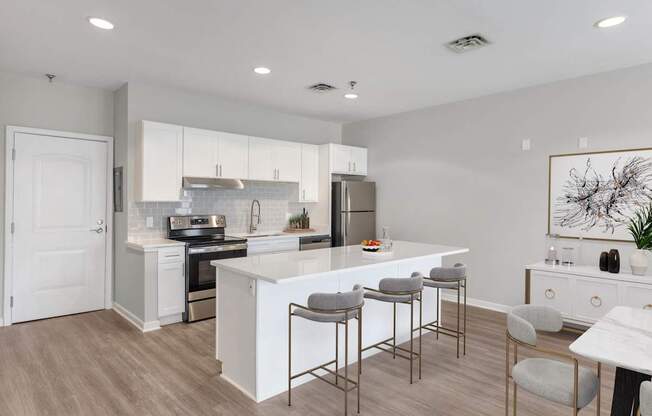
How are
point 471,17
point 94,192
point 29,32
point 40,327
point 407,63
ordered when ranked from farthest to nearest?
point 94,192, point 40,327, point 407,63, point 29,32, point 471,17

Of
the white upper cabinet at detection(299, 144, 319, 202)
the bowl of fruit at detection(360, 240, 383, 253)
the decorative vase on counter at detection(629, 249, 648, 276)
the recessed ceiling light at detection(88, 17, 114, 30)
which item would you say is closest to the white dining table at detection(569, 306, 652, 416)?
the bowl of fruit at detection(360, 240, 383, 253)

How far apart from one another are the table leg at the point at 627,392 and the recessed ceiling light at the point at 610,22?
2527mm

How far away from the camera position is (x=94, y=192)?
4812 mm

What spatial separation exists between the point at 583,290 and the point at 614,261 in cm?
40

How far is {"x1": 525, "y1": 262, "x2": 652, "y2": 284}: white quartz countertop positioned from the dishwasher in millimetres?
2703

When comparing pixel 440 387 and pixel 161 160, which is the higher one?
pixel 161 160

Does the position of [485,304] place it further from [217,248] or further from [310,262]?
[217,248]

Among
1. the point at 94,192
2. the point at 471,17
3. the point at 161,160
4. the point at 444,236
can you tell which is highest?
the point at 471,17

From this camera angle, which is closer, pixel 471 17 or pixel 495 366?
pixel 471 17

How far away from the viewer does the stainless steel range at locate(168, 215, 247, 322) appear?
442 centimetres

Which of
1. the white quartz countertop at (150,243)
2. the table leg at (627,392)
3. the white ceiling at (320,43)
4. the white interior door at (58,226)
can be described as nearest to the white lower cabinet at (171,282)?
the white quartz countertop at (150,243)

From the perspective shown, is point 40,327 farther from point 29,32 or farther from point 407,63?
point 407,63

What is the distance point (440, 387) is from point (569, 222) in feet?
8.65

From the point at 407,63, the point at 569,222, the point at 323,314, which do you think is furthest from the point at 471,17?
the point at 569,222
